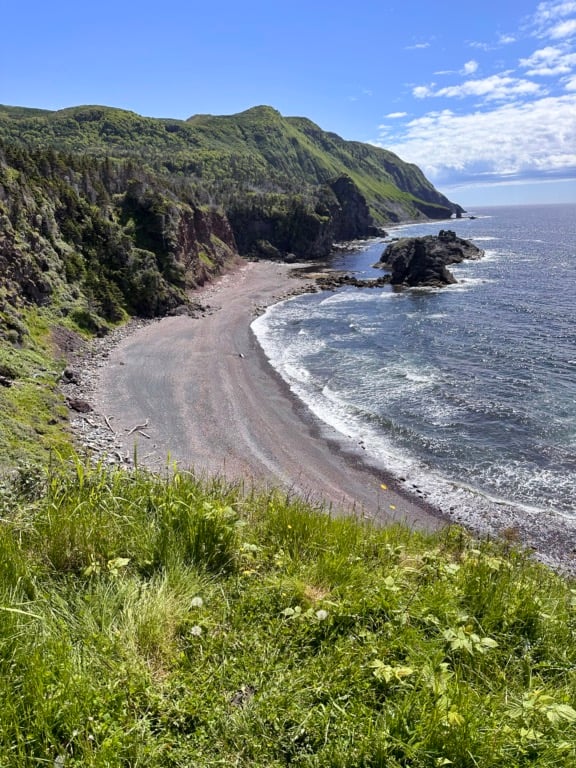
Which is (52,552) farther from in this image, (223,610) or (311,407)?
(311,407)

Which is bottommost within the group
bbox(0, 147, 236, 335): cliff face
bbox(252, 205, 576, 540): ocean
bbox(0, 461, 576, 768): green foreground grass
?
bbox(252, 205, 576, 540): ocean

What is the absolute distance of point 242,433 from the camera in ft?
90.8

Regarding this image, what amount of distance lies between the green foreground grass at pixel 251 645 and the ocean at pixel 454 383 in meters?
16.8

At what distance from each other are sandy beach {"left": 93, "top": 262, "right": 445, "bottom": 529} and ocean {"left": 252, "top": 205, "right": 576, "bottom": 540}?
143cm

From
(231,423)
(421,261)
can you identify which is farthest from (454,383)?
(421,261)

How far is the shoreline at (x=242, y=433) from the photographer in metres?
20.2

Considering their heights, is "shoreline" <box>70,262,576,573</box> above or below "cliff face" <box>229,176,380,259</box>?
below

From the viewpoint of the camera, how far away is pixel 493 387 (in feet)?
110


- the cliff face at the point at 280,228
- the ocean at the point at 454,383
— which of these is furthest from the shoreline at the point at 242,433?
the cliff face at the point at 280,228

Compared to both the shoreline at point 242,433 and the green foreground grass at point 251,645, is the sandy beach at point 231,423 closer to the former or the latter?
the shoreline at point 242,433

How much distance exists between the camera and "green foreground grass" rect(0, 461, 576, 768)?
3234 millimetres

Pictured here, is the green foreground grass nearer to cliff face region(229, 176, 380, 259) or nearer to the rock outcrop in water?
the rock outcrop in water

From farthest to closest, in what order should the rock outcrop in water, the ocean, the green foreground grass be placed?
the rock outcrop in water
the ocean
the green foreground grass

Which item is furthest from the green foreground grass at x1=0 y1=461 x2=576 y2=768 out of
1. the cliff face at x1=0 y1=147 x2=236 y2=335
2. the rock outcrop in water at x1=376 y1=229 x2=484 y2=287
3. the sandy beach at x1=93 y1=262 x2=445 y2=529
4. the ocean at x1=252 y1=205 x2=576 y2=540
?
the rock outcrop in water at x1=376 y1=229 x2=484 y2=287
